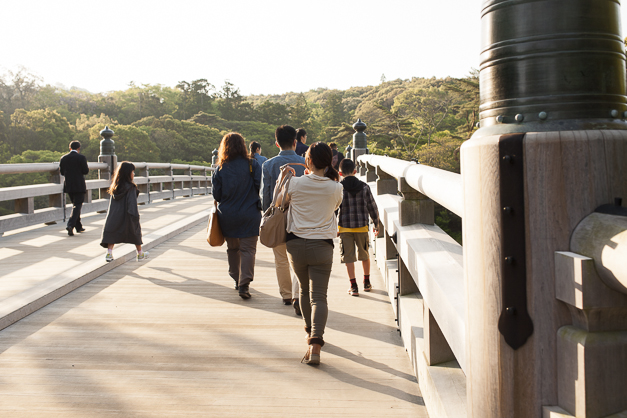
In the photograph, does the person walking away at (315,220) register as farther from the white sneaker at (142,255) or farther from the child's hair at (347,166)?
the white sneaker at (142,255)

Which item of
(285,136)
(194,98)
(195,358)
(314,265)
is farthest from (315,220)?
(194,98)

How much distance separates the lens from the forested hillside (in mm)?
50219

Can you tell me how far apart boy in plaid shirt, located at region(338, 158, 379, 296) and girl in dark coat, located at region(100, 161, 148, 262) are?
2.78 meters

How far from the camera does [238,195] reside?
18.7 ft

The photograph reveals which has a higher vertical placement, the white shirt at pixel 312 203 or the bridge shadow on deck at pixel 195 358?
the white shirt at pixel 312 203

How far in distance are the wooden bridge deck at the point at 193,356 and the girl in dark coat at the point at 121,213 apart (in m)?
0.67

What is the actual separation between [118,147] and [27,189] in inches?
1908

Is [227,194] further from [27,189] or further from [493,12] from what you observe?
[27,189]

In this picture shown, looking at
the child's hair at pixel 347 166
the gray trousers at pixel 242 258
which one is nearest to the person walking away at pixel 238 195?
the gray trousers at pixel 242 258

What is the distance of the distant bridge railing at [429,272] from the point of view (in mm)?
1966

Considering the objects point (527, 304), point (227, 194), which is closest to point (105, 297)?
point (227, 194)

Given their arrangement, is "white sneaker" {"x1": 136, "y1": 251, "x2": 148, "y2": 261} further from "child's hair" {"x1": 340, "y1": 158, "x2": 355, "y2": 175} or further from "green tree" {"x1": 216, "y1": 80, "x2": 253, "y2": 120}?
"green tree" {"x1": 216, "y1": 80, "x2": 253, "y2": 120}

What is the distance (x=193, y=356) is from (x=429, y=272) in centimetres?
209

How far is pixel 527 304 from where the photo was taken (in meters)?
1.31
